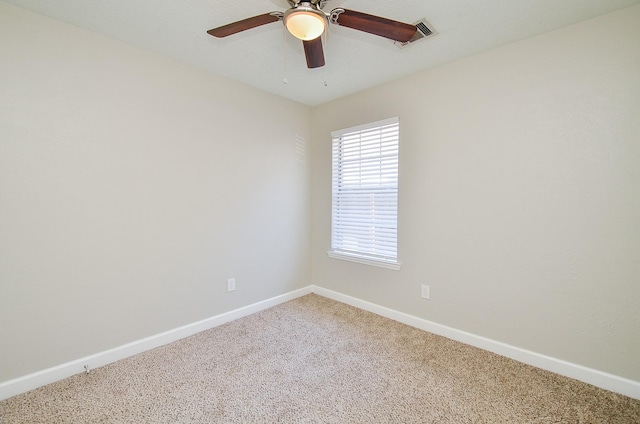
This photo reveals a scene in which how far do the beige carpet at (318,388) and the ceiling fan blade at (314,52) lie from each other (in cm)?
213

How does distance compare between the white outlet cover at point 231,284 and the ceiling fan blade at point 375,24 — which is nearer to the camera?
the ceiling fan blade at point 375,24

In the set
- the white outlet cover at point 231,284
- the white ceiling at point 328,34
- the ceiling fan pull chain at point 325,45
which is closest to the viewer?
the white ceiling at point 328,34

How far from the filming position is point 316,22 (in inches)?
54.7

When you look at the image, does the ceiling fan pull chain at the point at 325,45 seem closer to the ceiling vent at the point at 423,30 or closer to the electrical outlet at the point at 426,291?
the ceiling vent at the point at 423,30

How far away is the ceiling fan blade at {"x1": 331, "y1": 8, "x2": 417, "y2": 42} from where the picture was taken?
1375mm

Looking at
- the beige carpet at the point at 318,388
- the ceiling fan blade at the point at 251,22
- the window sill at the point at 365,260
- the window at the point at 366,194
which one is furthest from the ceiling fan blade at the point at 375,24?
the beige carpet at the point at 318,388

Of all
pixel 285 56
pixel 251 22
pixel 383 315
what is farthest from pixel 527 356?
pixel 285 56

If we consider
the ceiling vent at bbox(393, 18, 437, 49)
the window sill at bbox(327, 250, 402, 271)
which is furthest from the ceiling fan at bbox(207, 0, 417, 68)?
the window sill at bbox(327, 250, 402, 271)

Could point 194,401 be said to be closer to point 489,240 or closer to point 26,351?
point 26,351

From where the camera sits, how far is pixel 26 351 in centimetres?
177

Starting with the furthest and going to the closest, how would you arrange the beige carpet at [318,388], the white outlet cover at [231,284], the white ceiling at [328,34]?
the white outlet cover at [231,284] → the white ceiling at [328,34] → the beige carpet at [318,388]

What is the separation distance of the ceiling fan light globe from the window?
4.86 feet

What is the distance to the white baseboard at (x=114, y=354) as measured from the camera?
1729mm

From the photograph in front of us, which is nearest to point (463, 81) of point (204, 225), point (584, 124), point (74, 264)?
point (584, 124)
